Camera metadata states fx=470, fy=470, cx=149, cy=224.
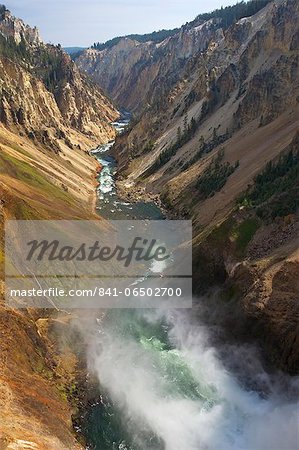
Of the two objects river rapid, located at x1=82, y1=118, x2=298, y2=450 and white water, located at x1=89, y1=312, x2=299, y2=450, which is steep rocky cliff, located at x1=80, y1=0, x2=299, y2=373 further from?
white water, located at x1=89, y1=312, x2=299, y2=450

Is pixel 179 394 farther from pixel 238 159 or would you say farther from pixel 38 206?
pixel 238 159

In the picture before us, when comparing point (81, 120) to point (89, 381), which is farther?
point (81, 120)

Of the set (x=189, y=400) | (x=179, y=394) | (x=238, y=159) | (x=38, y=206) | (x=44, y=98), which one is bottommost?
(x=189, y=400)

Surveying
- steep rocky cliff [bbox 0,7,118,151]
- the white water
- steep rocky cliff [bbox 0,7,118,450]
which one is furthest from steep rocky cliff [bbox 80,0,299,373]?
Answer: steep rocky cliff [bbox 0,7,118,151]

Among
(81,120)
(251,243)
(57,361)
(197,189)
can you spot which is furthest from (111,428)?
(81,120)

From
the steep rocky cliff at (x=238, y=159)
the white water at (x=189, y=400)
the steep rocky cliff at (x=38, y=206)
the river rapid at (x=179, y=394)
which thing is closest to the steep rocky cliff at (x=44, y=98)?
the steep rocky cliff at (x=38, y=206)

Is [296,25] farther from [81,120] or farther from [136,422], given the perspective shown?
[136,422]

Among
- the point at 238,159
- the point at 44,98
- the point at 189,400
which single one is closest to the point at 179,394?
the point at 189,400

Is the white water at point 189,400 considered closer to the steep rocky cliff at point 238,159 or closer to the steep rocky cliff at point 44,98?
the steep rocky cliff at point 238,159
